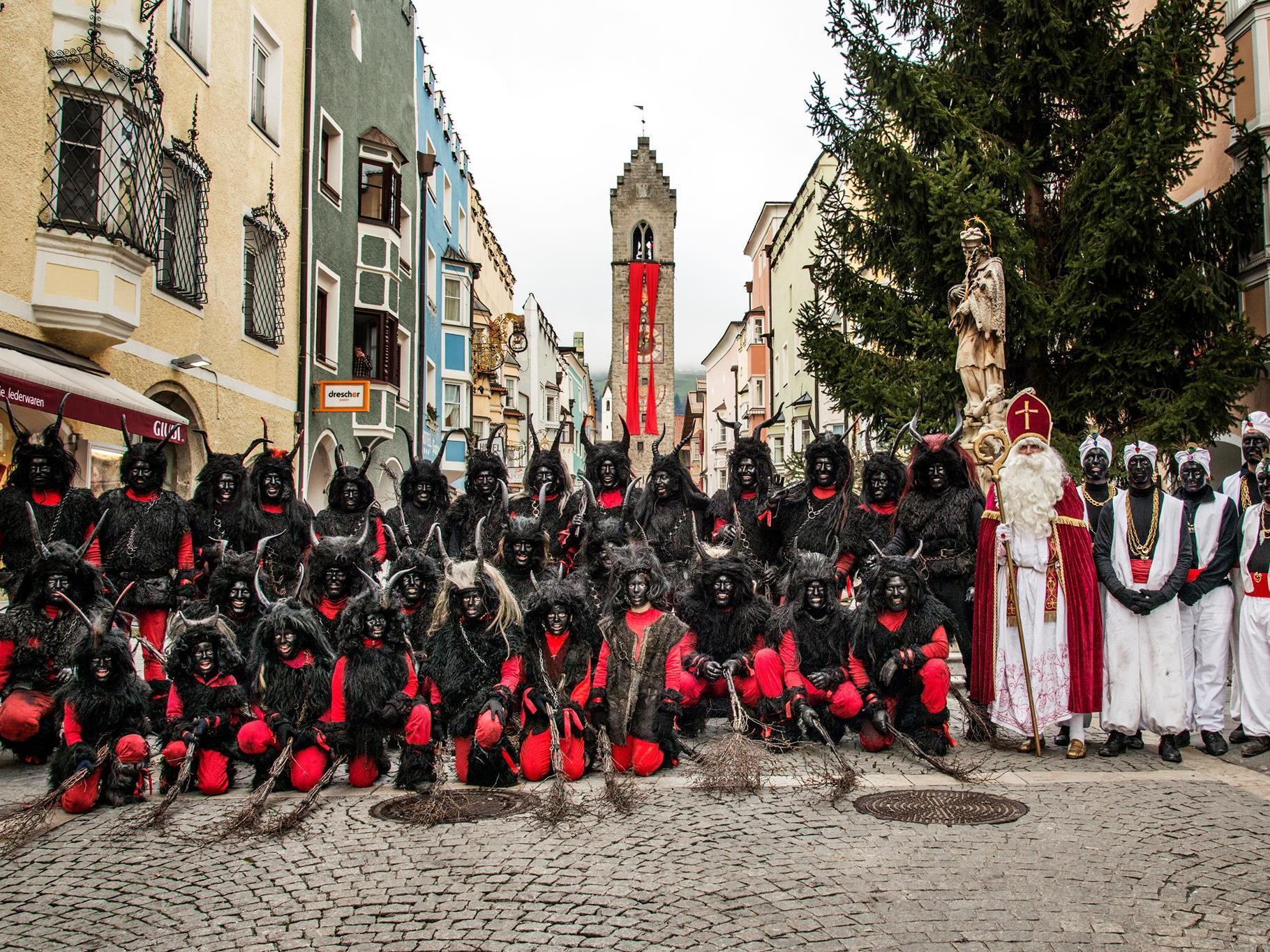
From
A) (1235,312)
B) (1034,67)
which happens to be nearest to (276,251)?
(1034,67)

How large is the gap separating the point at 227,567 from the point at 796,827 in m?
4.37

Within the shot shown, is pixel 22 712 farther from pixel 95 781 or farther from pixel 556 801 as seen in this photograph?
pixel 556 801

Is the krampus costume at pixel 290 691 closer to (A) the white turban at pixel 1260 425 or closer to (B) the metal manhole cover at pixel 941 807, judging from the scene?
(B) the metal manhole cover at pixel 941 807

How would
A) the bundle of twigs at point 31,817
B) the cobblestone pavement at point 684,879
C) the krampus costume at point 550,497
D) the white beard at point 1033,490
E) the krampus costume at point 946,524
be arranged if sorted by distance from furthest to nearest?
the krampus costume at point 550,497, the krampus costume at point 946,524, the white beard at point 1033,490, the bundle of twigs at point 31,817, the cobblestone pavement at point 684,879

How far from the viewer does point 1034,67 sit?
14250 millimetres

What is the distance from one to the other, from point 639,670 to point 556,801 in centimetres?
134

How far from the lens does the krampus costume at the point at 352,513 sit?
9.56 meters

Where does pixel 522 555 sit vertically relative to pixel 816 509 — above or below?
below

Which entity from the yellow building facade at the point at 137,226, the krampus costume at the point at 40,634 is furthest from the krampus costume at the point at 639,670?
the yellow building facade at the point at 137,226

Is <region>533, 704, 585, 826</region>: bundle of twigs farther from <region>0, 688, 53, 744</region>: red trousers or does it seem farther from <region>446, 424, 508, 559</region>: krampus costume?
<region>446, 424, 508, 559</region>: krampus costume

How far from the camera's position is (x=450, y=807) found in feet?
19.3

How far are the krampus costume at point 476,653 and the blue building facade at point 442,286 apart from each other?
20.5 meters

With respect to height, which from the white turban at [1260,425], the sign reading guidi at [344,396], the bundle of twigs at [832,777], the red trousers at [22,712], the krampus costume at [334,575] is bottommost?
the bundle of twigs at [832,777]

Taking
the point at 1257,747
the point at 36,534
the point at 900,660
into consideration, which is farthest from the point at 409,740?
the point at 1257,747
